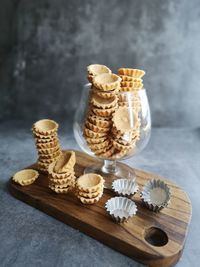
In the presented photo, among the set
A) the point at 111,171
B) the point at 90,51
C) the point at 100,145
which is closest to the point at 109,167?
the point at 111,171

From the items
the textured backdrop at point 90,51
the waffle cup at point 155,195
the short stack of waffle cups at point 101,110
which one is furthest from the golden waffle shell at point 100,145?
the textured backdrop at point 90,51

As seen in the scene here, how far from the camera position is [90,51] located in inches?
37.7

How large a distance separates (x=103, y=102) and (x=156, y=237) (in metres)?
0.24

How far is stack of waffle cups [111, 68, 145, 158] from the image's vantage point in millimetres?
548

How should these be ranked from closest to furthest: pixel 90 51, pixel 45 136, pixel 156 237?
pixel 156 237
pixel 45 136
pixel 90 51

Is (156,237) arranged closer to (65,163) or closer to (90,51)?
(65,163)

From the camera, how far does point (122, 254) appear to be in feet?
1.60

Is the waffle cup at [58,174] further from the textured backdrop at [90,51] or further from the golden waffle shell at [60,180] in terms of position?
the textured backdrop at [90,51]

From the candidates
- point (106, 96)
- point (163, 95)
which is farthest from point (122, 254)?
point (163, 95)

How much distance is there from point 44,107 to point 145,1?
0.45m

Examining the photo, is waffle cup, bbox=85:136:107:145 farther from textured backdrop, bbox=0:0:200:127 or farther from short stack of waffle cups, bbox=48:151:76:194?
textured backdrop, bbox=0:0:200:127

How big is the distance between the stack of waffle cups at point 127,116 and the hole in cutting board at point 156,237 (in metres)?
0.15

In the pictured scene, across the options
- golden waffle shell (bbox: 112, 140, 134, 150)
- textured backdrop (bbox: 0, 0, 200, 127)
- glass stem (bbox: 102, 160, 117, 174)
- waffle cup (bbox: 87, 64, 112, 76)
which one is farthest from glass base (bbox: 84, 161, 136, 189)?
textured backdrop (bbox: 0, 0, 200, 127)

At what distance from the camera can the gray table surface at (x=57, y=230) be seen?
476mm
